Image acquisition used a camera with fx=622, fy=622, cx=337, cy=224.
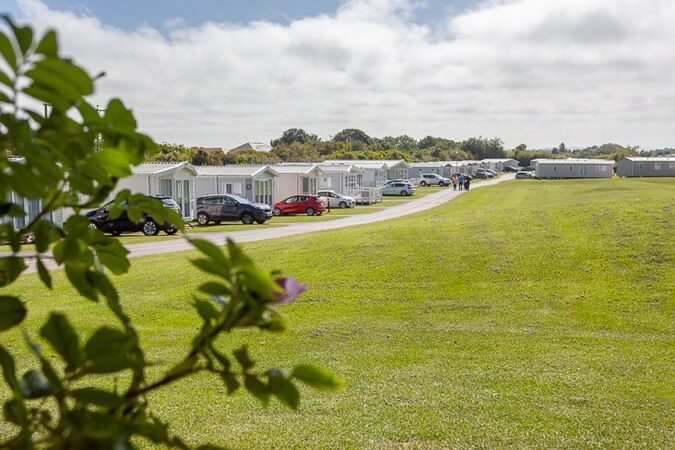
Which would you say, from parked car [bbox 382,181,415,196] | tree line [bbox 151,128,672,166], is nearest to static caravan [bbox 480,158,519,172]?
tree line [bbox 151,128,672,166]

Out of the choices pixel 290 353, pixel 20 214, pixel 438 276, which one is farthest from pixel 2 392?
pixel 438 276

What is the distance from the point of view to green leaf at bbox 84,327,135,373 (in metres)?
0.81

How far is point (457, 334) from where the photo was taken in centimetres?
973

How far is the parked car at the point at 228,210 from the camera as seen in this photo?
3016 centimetres

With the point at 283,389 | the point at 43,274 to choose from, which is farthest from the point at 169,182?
the point at 283,389

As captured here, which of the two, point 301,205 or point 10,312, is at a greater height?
point 10,312

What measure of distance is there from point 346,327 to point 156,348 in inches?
119

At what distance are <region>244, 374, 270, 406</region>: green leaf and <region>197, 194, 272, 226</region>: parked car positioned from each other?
2941 cm

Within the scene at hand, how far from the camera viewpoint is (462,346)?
914cm

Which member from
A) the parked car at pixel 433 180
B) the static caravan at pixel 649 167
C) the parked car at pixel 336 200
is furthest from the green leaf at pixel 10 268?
the static caravan at pixel 649 167

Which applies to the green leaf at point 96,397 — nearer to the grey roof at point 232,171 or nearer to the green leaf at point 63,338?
the green leaf at point 63,338

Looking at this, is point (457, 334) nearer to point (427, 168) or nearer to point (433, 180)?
point (433, 180)

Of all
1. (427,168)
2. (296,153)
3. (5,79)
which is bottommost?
(427,168)

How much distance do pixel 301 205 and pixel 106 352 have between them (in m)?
35.2
